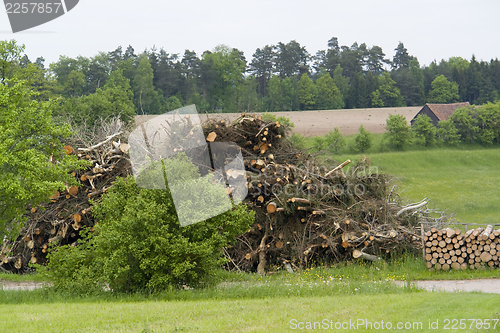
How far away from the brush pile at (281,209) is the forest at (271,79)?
4151 cm

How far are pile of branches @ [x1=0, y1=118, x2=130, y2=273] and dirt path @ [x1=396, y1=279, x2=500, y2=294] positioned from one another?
8.78 metres

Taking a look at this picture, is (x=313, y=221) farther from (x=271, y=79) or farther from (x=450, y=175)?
(x=271, y=79)

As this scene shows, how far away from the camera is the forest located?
64.9 m

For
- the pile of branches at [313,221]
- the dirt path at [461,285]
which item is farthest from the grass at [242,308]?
the pile of branches at [313,221]

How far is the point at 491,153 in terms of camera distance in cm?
4069

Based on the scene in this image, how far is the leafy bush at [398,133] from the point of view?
136ft

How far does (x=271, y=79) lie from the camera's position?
7750 centimetres

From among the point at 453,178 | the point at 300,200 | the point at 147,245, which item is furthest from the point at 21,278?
the point at 453,178

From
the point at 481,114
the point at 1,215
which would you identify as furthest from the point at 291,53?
the point at 1,215

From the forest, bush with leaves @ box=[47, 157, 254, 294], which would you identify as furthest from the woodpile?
the forest

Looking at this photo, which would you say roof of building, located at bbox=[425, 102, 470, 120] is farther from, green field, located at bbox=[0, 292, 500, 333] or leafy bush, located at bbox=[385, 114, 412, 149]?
green field, located at bbox=[0, 292, 500, 333]

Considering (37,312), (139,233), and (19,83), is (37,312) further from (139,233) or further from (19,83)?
(19,83)

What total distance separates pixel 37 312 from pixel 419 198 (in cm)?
2529

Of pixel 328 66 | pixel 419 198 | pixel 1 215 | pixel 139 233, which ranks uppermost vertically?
pixel 328 66
